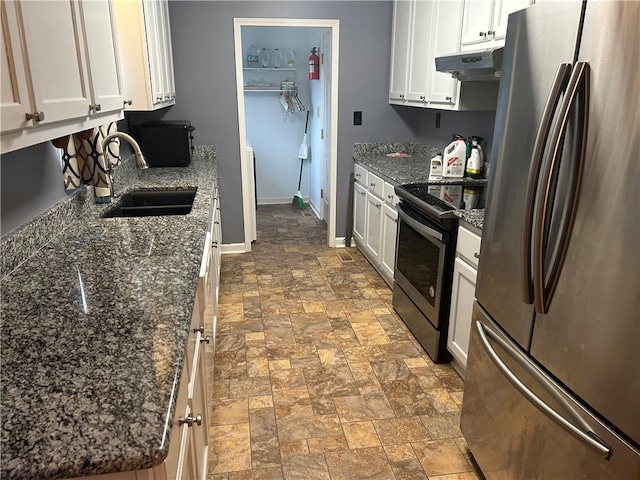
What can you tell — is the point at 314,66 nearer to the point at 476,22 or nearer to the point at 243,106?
the point at 243,106

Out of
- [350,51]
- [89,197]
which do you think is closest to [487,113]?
[350,51]

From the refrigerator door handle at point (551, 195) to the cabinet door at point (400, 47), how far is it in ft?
9.36

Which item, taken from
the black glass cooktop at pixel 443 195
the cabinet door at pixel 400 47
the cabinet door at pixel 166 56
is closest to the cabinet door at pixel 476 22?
the black glass cooktop at pixel 443 195

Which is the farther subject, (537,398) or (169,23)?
(169,23)

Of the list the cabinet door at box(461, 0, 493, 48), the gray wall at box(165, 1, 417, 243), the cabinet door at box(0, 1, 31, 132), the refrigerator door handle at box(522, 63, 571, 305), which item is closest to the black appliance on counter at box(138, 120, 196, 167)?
the gray wall at box(165, 1, 417, 243)

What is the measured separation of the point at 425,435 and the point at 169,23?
3532mm

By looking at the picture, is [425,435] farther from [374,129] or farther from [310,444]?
[374,129]

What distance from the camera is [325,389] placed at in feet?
8.06

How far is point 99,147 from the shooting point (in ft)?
7.93

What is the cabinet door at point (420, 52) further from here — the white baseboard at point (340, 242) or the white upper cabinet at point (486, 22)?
the white baseboard at point (340, 242)

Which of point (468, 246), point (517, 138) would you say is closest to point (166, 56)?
point (468, 246)

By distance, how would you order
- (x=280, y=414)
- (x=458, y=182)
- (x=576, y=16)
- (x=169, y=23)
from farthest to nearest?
(x=169, y=23), (x=458, y=182), (x=280, y=414), (x=576, y=16)

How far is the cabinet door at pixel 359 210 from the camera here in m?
4.19

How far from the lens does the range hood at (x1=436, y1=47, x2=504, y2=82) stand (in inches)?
89.3
